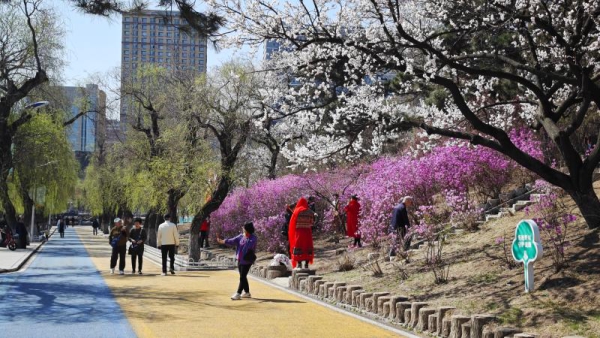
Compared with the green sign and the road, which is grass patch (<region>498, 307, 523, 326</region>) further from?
the road

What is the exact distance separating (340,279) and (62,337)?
805 centimetres

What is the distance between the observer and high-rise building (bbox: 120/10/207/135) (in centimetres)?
1339

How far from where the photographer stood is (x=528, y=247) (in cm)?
1050

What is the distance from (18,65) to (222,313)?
26.3m

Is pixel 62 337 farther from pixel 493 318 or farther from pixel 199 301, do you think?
pixel 493 318

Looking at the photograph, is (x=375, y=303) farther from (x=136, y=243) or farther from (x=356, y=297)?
(x=136, y=243)

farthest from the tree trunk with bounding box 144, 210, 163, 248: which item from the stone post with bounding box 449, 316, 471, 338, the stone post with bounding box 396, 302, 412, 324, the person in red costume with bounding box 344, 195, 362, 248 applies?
the stone post with bounding box 449, 316, 471, 338

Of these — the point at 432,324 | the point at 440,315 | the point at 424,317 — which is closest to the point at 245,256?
the point at 424,317

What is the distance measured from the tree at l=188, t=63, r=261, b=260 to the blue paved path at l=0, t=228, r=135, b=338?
22.3ft

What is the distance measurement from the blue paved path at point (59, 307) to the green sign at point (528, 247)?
5.81 m

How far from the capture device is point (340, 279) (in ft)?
53.3

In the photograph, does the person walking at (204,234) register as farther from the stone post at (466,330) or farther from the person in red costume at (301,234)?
the stone post at (466,330)

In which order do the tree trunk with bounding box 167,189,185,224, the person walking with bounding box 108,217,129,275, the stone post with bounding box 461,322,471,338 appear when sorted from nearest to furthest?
the stone post with bounding box 461,322,471,338 < the person walking with bounding box 108,217,129,275 < the tree trunk with bounding box 167,189,185,224

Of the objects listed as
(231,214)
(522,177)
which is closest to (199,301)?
(522,177)
